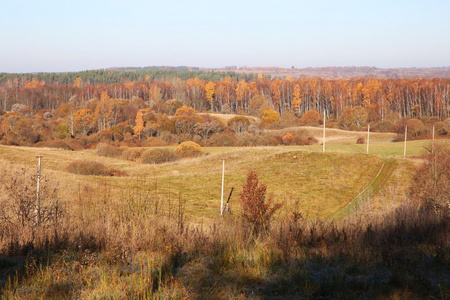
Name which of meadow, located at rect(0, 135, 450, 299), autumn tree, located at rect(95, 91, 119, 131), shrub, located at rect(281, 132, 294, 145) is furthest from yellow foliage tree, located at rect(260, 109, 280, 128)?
meadow, located at rect(0, 135, 450, 299)

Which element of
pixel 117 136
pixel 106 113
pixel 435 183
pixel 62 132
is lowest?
pixel 117 136

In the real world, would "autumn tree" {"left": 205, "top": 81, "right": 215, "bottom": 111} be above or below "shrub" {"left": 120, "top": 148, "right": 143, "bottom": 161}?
above

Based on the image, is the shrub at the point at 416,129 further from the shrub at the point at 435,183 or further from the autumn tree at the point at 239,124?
the shrub at the point at 435,183

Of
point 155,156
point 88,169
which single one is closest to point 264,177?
point 88,169

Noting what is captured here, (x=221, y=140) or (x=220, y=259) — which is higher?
(x=220, y=259)

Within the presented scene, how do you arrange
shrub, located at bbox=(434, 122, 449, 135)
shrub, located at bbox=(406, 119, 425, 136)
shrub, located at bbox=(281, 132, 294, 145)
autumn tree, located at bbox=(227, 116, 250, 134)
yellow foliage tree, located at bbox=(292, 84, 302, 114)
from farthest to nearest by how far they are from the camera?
yellow foliage tree, located at bbox=(292, 84, 302, 114), autumn tree, located at bbox=(227, 116, 250, 134), shrub, located at bbox=(406, 119, 425, 136), shrub, located at bbox=(434, 122, 449, 135), shrub, located at bbox=(281, 132, 294, 145)

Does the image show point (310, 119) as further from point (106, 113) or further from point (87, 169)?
point (87, 169)

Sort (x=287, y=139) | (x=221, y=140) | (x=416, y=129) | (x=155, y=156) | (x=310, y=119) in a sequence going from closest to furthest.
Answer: (x=155, y=156) → (x=287, y=139) → (x=221, y=140) → (x=416, y=129) → (x=310, y=119)

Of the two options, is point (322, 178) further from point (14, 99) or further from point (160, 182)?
point (14, 99)

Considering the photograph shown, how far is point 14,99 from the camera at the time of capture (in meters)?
119

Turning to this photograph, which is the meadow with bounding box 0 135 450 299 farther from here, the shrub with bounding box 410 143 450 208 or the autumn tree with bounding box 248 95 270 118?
the autumn tree with bounding box 248 95 270 118

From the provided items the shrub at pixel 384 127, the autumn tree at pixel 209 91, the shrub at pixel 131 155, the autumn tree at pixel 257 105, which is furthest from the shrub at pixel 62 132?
the shrub at pixel 384 127

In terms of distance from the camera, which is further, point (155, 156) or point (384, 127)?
point (384, 127)

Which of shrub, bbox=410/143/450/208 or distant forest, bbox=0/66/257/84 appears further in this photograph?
distant forest, bbox=0/66/257/84
